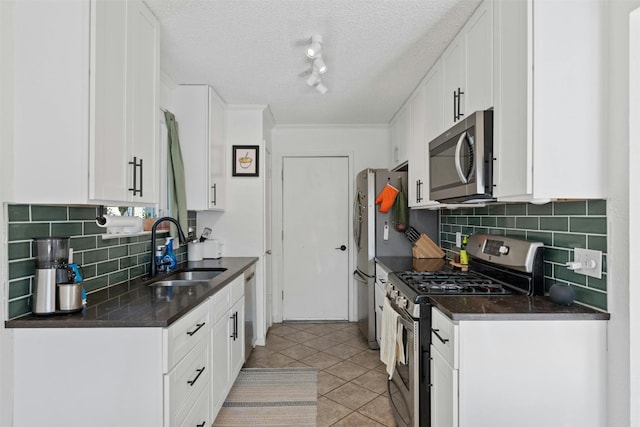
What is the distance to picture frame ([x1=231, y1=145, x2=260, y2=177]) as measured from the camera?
3668 mm

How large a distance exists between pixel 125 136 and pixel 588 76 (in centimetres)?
195

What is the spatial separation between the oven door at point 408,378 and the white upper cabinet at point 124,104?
1501 millimetres

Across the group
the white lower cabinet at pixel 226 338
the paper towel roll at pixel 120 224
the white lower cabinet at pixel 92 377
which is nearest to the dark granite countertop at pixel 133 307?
the white lower cabinet at pixel 92 377

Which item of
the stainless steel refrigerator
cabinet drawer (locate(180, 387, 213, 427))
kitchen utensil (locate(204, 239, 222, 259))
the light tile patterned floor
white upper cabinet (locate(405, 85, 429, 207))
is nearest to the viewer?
cabinet drawer (locate(180, 387, 213, 427))

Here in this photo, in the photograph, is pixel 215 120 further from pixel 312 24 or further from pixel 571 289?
pixel 571 289

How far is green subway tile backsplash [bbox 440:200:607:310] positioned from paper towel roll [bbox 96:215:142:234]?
2.13m

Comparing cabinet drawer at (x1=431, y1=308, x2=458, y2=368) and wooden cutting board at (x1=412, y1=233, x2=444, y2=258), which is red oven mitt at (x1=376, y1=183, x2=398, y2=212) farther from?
cabinet drawer at (x1=431, y1=308, x2=458, y2=368)

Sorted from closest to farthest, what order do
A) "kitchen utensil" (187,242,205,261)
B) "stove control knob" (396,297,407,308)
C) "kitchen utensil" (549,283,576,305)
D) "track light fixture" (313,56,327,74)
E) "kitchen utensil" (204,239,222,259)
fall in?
"kitchen utensil" (549,283,576,305)
"stove control knob" (396,297,407,308)
"track light fixture" (313,56,327,74)
"kitchen utensil" (187,242,205,261)
"kitchen utensil" (204,239,222,259)

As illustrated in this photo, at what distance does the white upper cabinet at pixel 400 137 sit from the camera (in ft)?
11.4

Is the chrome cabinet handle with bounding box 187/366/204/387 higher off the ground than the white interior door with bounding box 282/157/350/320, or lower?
lower

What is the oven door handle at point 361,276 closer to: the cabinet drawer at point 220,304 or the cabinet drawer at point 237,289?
the cabinet drawer at point 237,289

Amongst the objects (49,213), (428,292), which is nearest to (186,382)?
(49,213)

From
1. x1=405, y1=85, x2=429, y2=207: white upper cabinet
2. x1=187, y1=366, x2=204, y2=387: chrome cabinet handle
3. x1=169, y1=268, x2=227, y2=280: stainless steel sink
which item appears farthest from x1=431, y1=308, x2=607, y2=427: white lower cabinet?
x1=169, y1=268, x2=227, y2=280: stainless steel sink

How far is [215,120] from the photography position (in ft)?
10.8
